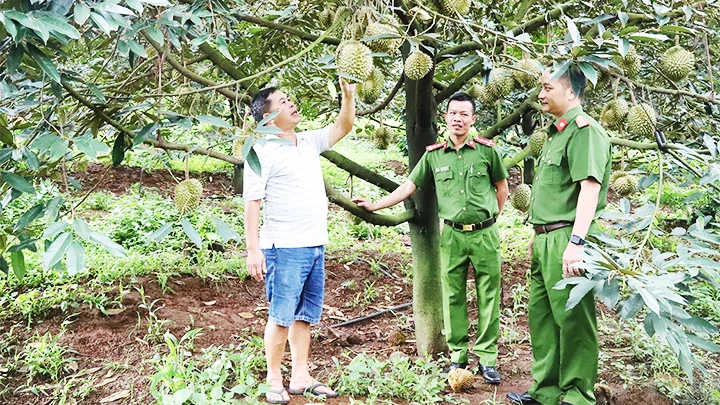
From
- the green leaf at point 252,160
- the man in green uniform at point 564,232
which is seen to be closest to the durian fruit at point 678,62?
the man in green uniform at point 564,232

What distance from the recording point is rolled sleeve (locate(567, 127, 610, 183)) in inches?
91.7

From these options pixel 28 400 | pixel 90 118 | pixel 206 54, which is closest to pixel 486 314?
pixel 206 54

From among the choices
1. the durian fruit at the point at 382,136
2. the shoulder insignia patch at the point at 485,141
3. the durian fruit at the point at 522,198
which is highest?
the durian fruit at the point at 382,136

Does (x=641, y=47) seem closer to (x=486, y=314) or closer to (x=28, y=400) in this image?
(x=486, y=314)

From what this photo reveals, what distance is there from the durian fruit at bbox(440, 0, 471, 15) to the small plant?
7.93 ft

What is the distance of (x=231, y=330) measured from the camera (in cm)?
346

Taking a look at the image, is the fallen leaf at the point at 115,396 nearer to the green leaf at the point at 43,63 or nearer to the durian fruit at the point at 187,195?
the durian fruit at the point at 187,195

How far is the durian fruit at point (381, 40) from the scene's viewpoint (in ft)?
5.69

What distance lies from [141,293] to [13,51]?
245 centimetres

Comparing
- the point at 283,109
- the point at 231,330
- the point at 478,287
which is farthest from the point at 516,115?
the point at 231,330

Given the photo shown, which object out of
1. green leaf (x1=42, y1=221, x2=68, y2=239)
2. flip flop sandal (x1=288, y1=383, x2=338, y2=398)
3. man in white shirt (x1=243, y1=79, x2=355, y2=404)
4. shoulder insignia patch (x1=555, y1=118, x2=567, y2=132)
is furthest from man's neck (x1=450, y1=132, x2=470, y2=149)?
green leaf (x1=42, y1=221, x2=68, y2=239)

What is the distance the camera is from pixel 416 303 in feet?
10.5

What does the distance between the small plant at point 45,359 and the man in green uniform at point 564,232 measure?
2.23 meters

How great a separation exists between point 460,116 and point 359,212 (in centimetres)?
65
